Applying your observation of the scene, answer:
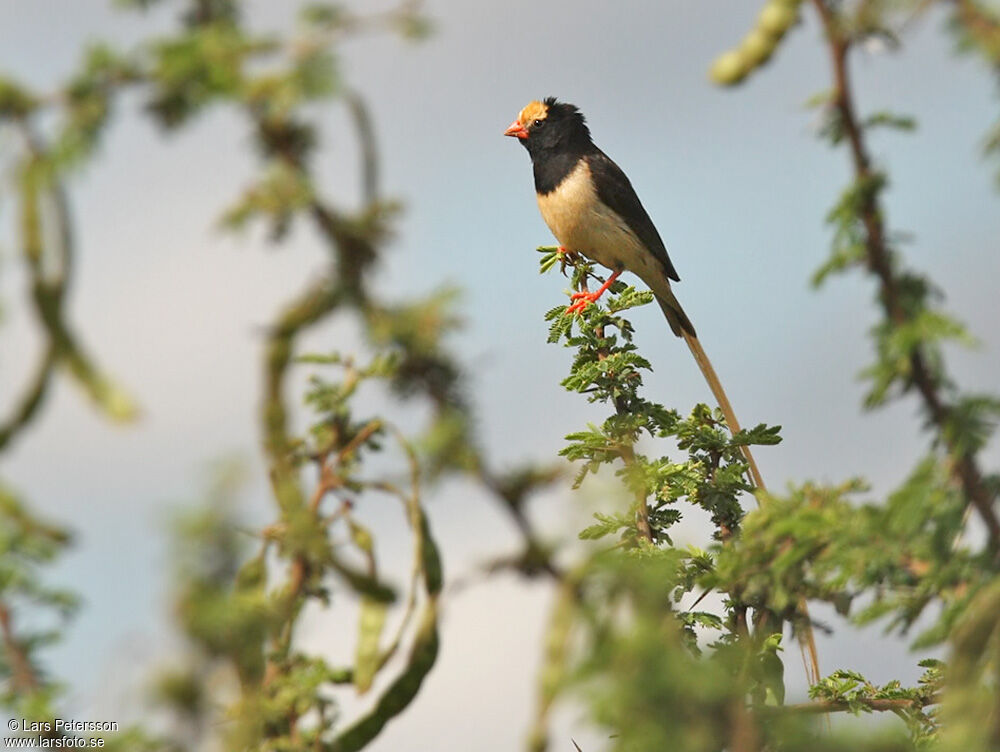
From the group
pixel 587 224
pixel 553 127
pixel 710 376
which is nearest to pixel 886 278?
pixel 710 376

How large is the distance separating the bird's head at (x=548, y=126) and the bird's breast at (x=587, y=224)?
560 mm

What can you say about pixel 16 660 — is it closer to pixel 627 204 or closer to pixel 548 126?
pixel 627 204

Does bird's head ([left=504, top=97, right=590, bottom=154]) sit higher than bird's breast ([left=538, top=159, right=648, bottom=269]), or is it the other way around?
bird's head ([left=504, top=97, right=590, bottom=154])

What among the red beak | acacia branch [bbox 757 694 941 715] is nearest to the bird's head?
the red beak

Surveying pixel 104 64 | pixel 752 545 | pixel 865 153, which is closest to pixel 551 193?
pixel 752 545

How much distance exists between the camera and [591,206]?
396 inches

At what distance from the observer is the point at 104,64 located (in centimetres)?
211

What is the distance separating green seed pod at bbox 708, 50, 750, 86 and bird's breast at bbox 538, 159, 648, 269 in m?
7.52

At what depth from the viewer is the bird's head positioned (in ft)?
35.3

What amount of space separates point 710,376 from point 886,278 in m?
5.08

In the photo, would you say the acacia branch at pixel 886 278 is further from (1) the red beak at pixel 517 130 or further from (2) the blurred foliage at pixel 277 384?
(1) the red beak at pixel 517 130

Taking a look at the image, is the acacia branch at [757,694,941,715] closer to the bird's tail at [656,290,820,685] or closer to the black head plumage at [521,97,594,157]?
the bird's tail at [656,290,820,685]

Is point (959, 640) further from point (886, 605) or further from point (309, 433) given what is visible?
point (309, 433)

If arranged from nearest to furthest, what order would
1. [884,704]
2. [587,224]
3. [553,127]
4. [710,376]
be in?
[884,704] < [710,376] < [587,224] < [553,127]
